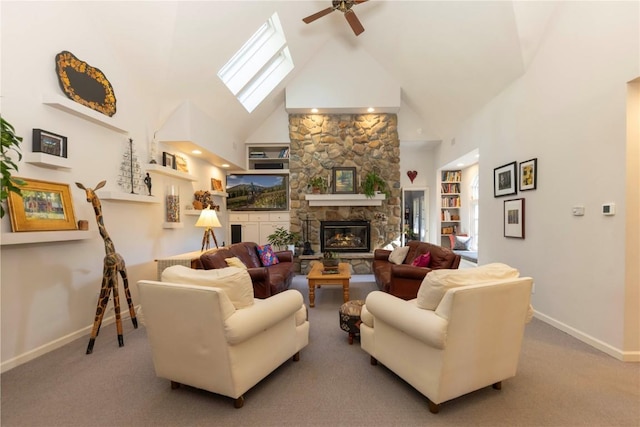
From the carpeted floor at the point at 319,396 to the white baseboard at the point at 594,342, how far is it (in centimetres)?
7

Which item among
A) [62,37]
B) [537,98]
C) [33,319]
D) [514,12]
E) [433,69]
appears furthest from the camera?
[433,69]

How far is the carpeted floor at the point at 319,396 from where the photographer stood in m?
1.68

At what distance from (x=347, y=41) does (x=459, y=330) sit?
5.58 metres

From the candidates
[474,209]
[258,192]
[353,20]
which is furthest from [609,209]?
[258,192]

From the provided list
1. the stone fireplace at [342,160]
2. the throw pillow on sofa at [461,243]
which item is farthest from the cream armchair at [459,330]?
the throw pillow on sofa at [461,243]

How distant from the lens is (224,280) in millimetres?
1850

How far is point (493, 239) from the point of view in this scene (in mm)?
4254

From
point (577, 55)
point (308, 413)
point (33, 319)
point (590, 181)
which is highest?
point (577, 55)

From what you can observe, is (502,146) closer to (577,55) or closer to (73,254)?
(577,55)

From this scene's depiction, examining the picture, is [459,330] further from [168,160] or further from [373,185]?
[373,185]

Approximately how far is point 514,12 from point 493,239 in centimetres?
291

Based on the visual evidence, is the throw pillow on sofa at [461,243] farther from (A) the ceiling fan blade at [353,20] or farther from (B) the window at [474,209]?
(A) the ceiling fan blade at [353,20]

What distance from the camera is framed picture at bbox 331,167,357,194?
6154mm

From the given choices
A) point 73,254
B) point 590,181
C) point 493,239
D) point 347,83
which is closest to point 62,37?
point 73,254
